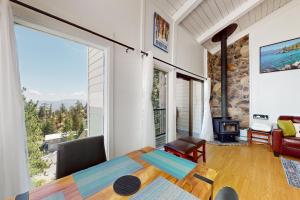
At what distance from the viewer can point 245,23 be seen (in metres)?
4.11

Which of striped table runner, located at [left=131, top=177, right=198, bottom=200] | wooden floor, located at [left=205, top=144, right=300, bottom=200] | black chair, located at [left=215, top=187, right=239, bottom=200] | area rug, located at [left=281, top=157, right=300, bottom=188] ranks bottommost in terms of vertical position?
wooden floor, located at [left=205, top=144, right=300, bottom=200]

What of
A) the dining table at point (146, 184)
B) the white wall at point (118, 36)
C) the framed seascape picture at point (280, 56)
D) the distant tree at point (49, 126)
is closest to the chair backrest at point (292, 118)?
the framed seascape picture at point (280, 56)

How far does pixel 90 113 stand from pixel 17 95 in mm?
887

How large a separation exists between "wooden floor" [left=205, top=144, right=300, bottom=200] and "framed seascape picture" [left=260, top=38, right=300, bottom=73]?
2223mm

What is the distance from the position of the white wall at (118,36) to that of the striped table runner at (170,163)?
32.6 inches

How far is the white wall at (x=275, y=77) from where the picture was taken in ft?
11.7

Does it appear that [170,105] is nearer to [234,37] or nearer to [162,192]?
[162,192]

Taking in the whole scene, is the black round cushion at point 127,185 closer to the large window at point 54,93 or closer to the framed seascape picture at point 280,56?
the large window at point 54,93

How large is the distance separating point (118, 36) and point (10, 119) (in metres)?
1.54

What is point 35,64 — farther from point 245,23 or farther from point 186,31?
point 245,23

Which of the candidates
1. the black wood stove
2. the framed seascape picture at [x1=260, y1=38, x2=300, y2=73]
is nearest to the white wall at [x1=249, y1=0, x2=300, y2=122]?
the framed seascape picture at [x1=260, y1=38, x2=300, y2=73]

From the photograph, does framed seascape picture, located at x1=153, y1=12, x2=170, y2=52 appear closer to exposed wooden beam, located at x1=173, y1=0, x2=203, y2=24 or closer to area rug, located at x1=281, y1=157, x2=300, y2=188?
exposed wooden beam, located at x1=173, y1=0, x2=203, y2=24

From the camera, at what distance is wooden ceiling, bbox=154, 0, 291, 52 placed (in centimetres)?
290

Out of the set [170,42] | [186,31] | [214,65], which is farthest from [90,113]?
[214,65]
